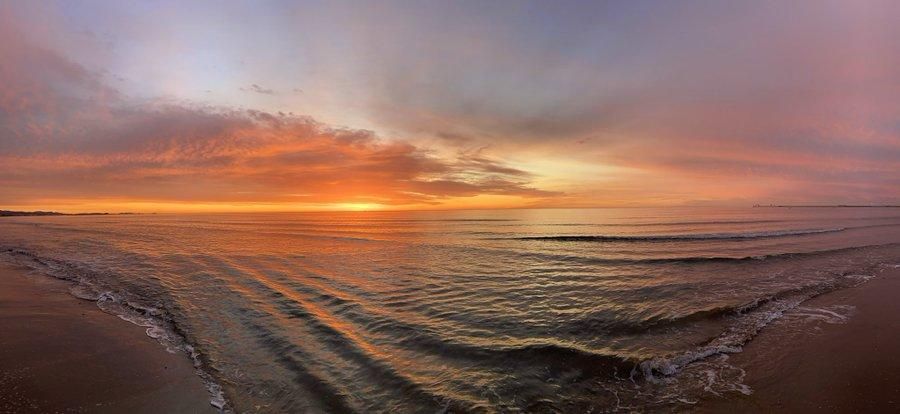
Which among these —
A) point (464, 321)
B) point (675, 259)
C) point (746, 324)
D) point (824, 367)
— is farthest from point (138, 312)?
point (675, 259)

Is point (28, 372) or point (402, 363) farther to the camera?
point (402, 363)

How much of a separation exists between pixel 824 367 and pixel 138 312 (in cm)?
2197

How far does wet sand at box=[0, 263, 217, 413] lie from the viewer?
25.5 ft

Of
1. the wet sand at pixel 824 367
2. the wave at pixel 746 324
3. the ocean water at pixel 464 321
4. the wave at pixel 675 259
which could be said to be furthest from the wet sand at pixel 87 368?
the wave at pixel 675 259

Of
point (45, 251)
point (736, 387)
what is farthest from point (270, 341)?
point (45, 251)

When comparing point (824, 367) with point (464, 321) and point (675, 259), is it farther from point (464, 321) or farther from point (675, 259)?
point (675, 259)

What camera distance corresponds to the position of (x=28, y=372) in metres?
Answer: 9.05

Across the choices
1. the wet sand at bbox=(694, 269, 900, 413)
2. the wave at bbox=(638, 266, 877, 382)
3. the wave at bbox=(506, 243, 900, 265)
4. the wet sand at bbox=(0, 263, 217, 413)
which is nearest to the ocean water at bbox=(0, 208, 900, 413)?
the wave at bbox=(638, 266, 877, 382)

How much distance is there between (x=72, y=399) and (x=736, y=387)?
1417cm

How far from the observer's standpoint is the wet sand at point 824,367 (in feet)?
25.0

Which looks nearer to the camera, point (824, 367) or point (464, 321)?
point (824, 367)

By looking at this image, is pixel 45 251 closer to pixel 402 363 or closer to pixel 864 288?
pixel 402 363

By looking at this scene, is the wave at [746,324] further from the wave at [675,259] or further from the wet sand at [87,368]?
the wet sand at [87,368]

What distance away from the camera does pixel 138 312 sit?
14891 mm
